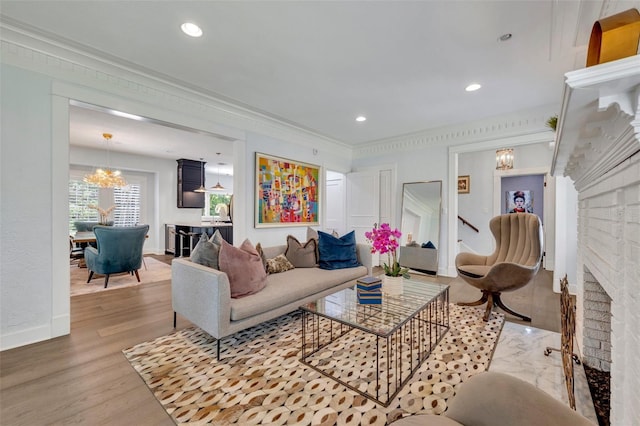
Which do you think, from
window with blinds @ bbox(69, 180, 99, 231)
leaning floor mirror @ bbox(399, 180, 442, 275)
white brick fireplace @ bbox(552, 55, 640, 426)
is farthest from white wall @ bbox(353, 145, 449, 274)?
window with blinds @ bbox(69, 180, 99, 231)

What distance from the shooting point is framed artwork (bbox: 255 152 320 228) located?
4.14 meters

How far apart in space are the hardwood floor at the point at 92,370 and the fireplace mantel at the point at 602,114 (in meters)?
2.23

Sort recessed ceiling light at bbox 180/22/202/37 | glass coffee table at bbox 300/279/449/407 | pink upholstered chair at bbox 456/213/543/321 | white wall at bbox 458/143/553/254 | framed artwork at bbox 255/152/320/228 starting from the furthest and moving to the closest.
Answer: white wall at bbox 458/143/553/254
framed artwork at bbox 255/152/320/228
pink upholstered chair at bbox 456/213/543/321
recessed ceiling light at bbox 180/22/202/37
glass coffee table at bbox 300/279/449/407

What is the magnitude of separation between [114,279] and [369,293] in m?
4.50

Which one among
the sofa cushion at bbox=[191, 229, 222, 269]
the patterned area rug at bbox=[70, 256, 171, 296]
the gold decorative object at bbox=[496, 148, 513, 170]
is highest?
the gold decorative object at bbox=[496, 148, 513, 170]

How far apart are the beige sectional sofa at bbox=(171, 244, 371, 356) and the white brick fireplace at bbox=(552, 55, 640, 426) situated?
2.02 m

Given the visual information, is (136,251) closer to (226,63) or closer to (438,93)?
(226,63)

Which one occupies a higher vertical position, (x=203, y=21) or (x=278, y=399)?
(x=203, y=21)

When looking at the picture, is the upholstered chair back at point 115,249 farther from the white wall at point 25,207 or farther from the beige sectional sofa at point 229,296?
the beige sectional sofa at point 229,296

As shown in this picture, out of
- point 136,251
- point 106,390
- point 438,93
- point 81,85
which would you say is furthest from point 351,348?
point 136,251

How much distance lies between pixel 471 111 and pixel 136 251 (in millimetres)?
5493

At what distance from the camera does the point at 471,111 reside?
379 cm

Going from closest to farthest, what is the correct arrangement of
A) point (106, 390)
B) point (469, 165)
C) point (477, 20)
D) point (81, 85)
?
point (106, 390)
point (477, 20)
point (81, 85)
point (469, 165)

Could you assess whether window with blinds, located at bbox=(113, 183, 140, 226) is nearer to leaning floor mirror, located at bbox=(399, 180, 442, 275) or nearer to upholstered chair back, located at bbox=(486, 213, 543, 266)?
leaning floor mirror, located at bbox=(399, 180, 442, 275)
